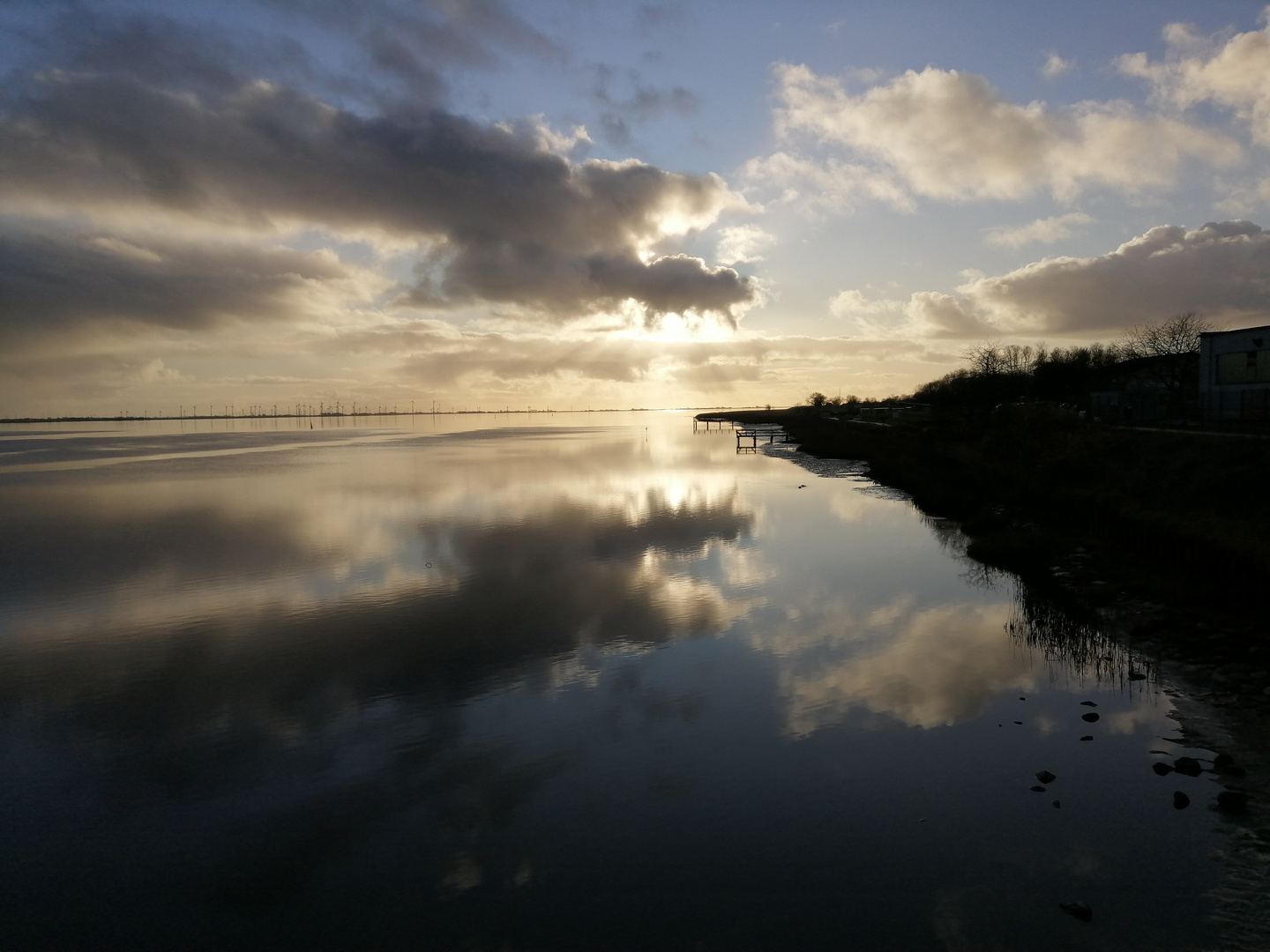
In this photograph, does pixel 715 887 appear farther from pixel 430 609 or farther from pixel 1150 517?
A: pixel 1150 517

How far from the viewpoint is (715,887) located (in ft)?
27.6

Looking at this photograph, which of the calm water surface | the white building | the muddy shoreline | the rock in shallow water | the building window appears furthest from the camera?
the building window

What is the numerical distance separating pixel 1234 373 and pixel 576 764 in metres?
48.9

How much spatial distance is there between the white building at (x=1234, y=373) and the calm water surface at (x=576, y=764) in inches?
1153

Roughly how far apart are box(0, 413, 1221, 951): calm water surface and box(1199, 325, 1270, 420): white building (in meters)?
29.3

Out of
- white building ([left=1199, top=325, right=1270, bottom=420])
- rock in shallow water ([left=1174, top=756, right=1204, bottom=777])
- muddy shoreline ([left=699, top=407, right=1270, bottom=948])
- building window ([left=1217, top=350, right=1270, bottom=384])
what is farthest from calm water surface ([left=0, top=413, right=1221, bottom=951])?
building window ([left=1217, top=350, right=1270, bottom=384])

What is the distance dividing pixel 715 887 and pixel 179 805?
7740mm

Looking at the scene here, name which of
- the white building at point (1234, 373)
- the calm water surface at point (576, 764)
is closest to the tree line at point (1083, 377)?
the white building at point (1234, 373)

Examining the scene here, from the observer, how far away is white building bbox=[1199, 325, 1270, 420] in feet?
128

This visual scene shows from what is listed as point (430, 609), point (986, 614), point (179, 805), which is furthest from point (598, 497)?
point (179, 805)

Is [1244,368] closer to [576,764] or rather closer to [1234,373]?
[1234,373]

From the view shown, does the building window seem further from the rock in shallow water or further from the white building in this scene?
the rock in shallow water

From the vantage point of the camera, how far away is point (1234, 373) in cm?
4219

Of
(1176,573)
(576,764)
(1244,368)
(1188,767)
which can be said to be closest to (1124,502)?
(1176,573)
